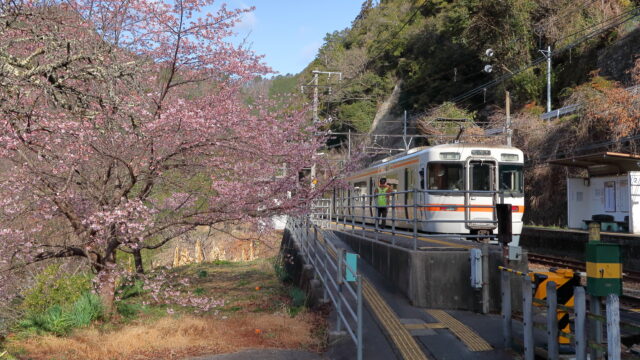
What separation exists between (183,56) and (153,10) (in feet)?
3.03

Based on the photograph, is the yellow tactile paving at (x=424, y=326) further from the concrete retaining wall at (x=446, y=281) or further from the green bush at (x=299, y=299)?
the green bush at (x=299, y=299)

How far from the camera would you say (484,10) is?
3534cm

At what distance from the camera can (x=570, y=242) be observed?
1869 centimetres

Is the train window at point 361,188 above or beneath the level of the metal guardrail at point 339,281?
above

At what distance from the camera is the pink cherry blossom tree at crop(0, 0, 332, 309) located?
6.88m

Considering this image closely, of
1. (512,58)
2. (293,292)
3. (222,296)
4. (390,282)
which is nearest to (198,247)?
(222,296)

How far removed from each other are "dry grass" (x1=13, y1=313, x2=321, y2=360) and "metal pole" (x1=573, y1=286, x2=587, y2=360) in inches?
143

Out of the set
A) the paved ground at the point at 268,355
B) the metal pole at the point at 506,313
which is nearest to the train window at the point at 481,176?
the metal pole at the point at 506,313

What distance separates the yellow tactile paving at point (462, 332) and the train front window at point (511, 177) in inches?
254

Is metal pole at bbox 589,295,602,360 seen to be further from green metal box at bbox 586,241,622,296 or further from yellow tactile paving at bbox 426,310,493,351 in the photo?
yellow tactile paving at bbox 426,310,493,351

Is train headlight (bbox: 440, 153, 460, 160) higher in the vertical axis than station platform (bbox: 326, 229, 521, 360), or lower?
higher

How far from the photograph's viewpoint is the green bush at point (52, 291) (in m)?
10.1

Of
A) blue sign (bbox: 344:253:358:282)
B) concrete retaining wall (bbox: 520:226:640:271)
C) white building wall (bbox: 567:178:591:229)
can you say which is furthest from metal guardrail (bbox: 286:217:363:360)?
white building wall (bbox: 567:178:591:229)

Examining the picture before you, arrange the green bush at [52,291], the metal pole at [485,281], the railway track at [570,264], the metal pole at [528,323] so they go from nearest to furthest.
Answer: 1. the metal pole at [528,323]
2. the metal pole at [485,281]
3. the green bush at [52,291]
4. the railway track at [570,264]
